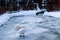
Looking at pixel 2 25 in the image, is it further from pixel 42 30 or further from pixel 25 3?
pixel 25 3

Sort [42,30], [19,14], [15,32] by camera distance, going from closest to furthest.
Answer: [15,32] → [42,30] → [19,14]

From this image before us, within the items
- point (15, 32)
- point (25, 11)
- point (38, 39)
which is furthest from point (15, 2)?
point (38, 39)

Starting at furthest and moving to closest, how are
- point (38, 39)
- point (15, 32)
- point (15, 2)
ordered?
point (15, 2), point (15, 32), point (38, 39)

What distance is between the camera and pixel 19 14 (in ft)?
61.2

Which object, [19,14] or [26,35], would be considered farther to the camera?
[19,14]

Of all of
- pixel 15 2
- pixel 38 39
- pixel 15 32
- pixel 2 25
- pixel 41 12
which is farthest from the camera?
pixel 15 2

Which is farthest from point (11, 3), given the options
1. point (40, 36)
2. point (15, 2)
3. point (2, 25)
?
point (40, 36)

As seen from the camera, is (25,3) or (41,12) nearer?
(41,12)

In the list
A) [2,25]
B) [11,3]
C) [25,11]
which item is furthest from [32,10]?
[2,25]

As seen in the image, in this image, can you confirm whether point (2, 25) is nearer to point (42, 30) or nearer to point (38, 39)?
point (42, 30)

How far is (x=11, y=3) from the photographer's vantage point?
2092 centimetres

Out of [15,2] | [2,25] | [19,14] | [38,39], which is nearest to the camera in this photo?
[38,39]

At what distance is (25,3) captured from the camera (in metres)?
22.4

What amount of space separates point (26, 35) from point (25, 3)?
12052 millimetres
